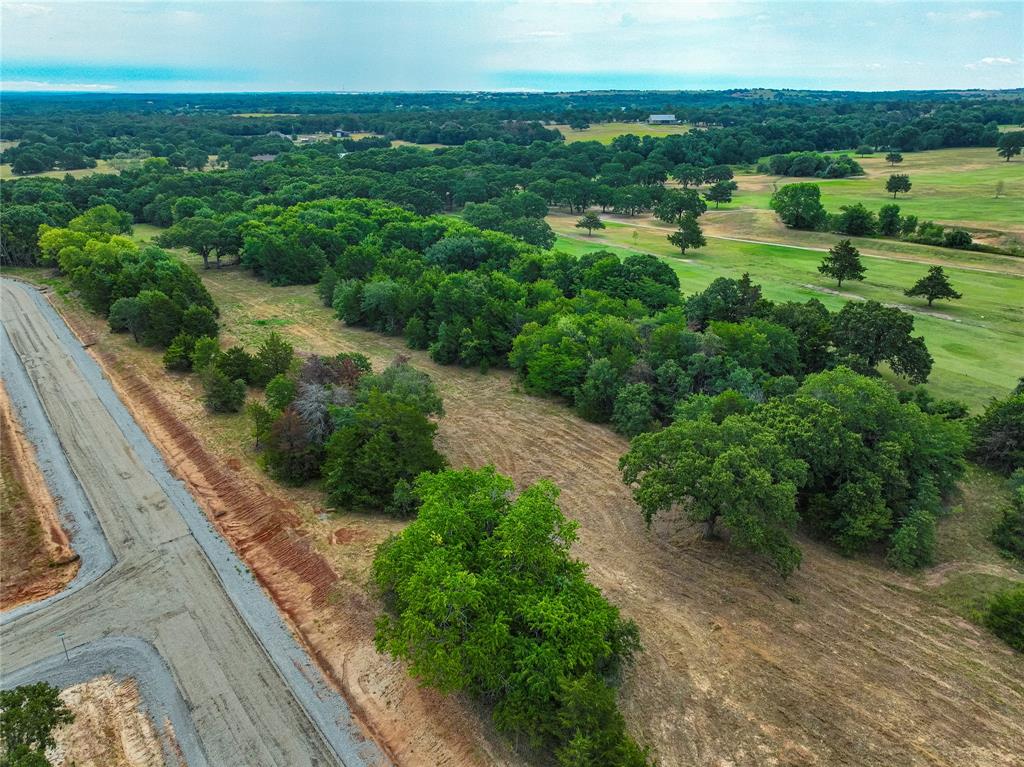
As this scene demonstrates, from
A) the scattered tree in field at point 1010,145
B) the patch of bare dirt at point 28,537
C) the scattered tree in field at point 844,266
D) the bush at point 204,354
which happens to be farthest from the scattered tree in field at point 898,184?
Answer: the patch of bare dirt at point 28,537

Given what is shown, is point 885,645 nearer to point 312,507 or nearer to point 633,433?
point 633,433

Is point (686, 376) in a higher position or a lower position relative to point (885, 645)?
higher

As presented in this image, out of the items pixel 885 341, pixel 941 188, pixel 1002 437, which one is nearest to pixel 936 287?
pixel 885 341

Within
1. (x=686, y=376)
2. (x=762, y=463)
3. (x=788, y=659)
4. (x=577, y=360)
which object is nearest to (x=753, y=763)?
(x=788, y=659)

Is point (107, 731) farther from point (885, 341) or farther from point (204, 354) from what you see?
point (885, 341)

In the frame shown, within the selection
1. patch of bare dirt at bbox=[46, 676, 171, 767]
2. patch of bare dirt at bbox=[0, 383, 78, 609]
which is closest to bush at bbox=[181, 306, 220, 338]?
patch of bare dirt at bbox=[0, 383, 78, 609]

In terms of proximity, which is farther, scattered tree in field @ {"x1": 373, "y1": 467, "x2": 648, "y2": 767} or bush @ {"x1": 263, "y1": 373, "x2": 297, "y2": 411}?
bush @ {"x1": 263, "y1": 373, "x2": 297, "y2": 411}

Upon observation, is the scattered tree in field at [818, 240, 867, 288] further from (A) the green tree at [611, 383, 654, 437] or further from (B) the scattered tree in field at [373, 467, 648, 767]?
(B) the scattered tree in field at [373, 467, 648, 767]
